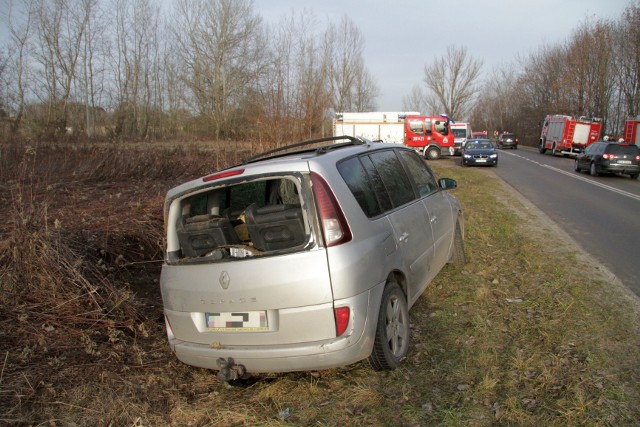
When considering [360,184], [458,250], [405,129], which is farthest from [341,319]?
[405,129]

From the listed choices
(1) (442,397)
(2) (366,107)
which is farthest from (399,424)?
(2) (366,107)

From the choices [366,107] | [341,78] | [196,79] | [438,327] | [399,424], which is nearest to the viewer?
[399,424]

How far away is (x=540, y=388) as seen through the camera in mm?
3248

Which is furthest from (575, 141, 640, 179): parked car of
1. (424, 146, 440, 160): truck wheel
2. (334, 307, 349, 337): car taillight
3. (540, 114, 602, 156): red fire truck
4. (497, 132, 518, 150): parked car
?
(497, 132, 518, 150): parked car

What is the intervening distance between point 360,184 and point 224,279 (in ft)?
Answer: 4.19

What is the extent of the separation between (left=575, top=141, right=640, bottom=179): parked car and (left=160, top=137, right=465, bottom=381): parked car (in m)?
19.6

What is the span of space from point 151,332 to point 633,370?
3.99m

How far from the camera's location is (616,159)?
19.8 meters

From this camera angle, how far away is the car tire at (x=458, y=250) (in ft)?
19.7

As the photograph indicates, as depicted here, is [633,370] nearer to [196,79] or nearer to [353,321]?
[353,321]

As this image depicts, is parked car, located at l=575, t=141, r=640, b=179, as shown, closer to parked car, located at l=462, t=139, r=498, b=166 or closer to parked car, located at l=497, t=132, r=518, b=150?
parked car, located at l=462, t=139, r=498, b=166

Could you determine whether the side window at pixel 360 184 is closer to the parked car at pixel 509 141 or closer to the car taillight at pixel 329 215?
the car taillight at pixel 329 215

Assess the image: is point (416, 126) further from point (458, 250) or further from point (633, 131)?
point (458, 250)

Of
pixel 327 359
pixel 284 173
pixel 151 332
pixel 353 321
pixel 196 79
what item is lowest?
pixel 151 332
